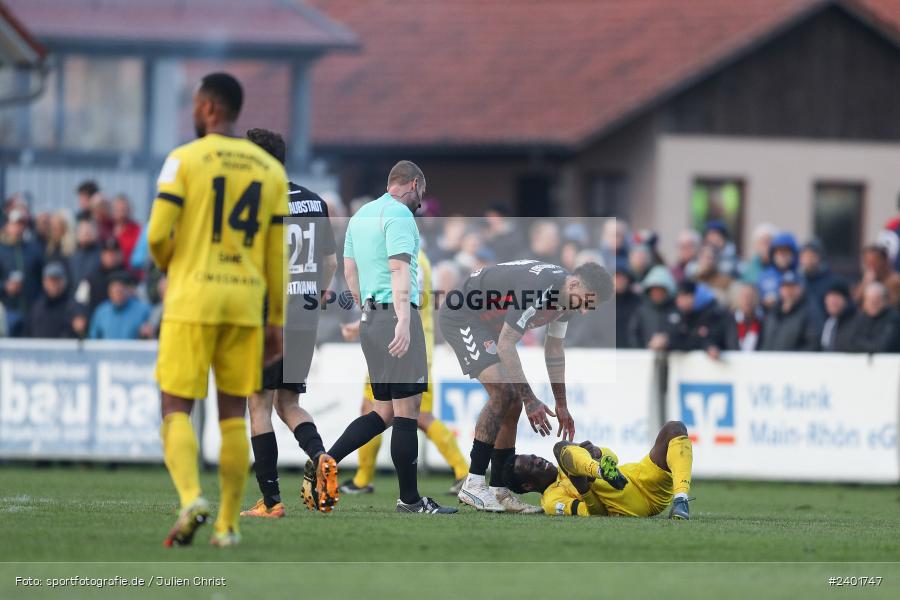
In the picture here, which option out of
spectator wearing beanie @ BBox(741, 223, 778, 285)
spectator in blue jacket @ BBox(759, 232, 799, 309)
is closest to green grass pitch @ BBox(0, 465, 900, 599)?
spectator in blue jacket @ BBox(759, 232, 799, 309)

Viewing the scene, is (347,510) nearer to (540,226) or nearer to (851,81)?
(540,226)

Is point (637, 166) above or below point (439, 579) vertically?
above

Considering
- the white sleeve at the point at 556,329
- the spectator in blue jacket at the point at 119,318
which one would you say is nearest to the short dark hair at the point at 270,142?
the white sleeve at the point at 556,329

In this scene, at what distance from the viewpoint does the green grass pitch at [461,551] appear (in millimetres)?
8086

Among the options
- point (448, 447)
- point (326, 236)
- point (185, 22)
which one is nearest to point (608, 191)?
point (185, 22)

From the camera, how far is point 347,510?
39.2 ft

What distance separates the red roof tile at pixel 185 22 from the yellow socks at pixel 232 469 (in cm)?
1899

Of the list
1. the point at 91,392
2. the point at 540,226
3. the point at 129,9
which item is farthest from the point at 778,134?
the point at 91,392

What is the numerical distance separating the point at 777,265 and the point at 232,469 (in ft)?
39.6

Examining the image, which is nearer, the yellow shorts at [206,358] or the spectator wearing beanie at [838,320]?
the yellow shorts at [206,358]

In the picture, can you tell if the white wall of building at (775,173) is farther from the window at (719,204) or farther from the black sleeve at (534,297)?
the black sleeve at (534,297)

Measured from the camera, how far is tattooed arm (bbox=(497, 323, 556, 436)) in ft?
38.8

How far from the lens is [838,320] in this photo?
18406 mm

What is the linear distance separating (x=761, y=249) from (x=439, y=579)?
44.5 feet
